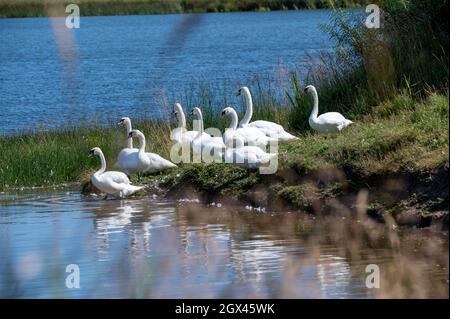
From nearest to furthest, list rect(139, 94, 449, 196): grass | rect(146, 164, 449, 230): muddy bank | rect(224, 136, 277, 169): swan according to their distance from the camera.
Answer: rect(146, 164, 449, 230): muddy bank
rect(139, 94, 449, 196): grass
rect(224, 136, 277, 169): swan

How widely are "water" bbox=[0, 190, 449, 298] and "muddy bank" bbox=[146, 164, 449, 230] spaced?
18 cm

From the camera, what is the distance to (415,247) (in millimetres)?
8703

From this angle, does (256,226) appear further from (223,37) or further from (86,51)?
(223,37)

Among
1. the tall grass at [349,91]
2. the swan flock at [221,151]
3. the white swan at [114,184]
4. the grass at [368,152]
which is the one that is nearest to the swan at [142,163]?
the swan flock at [221,151]

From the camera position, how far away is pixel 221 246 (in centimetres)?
946

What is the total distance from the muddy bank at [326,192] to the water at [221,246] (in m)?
0.18

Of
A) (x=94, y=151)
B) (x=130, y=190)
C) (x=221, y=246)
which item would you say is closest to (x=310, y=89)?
(x=130, y=190)

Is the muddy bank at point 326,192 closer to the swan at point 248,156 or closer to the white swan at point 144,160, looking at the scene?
the swan at point 248,156

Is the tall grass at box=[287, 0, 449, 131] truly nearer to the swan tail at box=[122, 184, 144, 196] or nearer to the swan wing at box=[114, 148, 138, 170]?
the swan wing at box=[114, 148, 138, 170]

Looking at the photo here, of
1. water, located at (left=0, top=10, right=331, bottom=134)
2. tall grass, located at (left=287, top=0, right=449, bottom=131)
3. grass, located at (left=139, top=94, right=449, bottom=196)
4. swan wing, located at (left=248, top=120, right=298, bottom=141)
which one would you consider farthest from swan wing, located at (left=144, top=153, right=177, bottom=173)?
tall grass, located at (left=287, top=0, right=449, bottom=131)

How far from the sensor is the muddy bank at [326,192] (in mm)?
9633

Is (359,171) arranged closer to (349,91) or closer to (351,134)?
(351,134)

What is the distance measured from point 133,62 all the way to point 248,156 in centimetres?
2767

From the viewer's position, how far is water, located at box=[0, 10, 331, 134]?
14367 millimetres
